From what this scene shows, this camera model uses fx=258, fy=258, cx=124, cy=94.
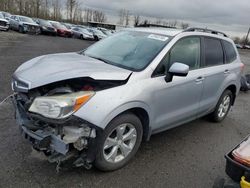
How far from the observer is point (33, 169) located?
308 cm

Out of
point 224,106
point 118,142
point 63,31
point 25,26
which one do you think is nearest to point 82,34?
point 63,31

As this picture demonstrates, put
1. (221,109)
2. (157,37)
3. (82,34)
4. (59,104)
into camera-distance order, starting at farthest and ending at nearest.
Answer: (82,34) → (221,109) → (157,37) → (59,104)

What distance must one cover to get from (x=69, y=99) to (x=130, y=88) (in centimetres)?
76

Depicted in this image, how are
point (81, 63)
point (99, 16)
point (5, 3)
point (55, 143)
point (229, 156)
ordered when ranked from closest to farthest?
point (229, 156) → point (55, 143) → point (81, 63) → point (5, 3) → point (99, 16)

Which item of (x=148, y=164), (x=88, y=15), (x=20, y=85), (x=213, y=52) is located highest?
(x=213, y=52)

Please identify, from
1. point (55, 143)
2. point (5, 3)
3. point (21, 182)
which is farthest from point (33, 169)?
point (5, 3)

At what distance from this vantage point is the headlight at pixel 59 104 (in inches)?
102

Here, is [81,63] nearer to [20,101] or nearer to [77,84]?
[77,84]

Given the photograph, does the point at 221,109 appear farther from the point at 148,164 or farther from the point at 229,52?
the point at 148,164

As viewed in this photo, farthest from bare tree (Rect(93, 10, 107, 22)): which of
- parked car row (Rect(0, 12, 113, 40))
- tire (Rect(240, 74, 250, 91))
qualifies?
tire (Rect(240, 74, 250, 91))

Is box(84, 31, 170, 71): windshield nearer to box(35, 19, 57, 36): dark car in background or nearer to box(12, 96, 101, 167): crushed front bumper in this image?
box(12, 96, 101, 167): crushed front bumper

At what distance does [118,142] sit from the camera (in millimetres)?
3152

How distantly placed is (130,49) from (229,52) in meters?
2.47

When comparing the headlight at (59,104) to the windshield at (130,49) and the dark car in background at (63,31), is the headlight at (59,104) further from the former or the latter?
the dark car in background at (63,31)
